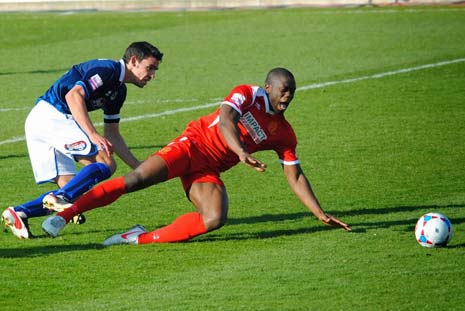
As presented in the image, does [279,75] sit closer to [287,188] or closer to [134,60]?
[134,60]

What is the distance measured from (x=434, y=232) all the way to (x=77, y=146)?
10.6 feet

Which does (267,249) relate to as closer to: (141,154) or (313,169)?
(313,169)

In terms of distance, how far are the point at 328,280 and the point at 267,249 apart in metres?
1.08

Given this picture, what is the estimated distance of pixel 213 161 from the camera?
9.64 m

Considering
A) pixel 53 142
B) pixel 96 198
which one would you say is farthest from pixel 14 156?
pixel 96 198

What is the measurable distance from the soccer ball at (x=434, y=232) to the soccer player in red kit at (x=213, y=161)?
0.77 meters

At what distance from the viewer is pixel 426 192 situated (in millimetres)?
11461

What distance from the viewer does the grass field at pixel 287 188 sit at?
790 centimetres

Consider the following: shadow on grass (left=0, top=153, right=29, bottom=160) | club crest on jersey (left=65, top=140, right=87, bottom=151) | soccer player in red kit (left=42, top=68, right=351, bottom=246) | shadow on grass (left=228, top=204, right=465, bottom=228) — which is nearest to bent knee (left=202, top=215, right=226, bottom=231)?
soccer player in red kit (left=42, top=68, right=351, bottom=246)

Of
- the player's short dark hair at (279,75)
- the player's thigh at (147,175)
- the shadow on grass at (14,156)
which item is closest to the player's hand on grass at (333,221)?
the player's short dark hair at (279,75)

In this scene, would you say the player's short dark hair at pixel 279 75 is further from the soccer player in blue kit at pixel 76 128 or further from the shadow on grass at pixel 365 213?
the shadow on grass at pixel 365 213

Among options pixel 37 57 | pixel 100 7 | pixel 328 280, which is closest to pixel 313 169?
pixel 328 280

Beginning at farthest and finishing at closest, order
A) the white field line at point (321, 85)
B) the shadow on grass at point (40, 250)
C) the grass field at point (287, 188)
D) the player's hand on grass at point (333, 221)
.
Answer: the white field line at point (321, 85) → the player's hand on grass at point (333, 221) → the shadow on grass at point (40, 250) → the grass field at point (287, 188)

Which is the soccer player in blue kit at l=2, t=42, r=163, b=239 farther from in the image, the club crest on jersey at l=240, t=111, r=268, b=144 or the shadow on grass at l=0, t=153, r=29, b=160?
the shadow on grass at l=0, t=153, r=29, b=160
